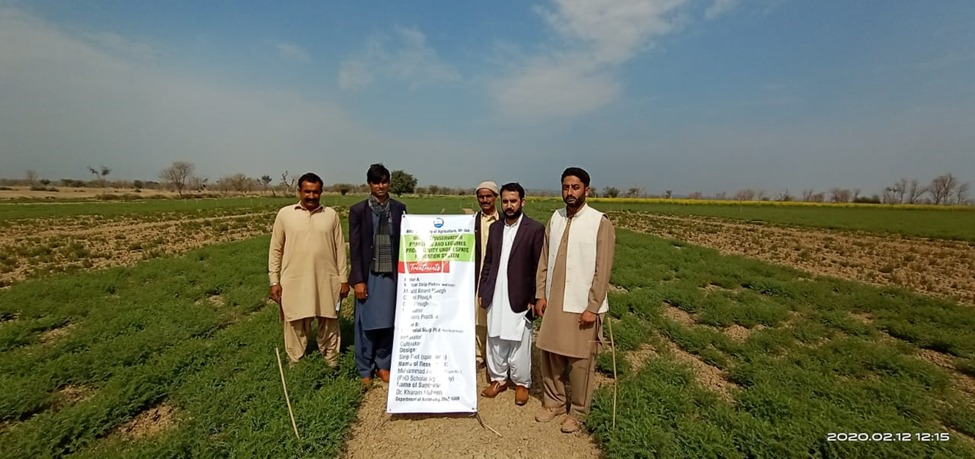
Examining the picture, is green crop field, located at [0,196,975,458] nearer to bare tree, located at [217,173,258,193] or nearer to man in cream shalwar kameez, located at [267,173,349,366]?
man in cream shalwar kameez, located at [267,173,349,366]

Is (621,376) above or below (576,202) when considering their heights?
below

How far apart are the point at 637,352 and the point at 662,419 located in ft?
5.84

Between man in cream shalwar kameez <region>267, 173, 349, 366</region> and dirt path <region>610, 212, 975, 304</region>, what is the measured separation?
12.3 metres

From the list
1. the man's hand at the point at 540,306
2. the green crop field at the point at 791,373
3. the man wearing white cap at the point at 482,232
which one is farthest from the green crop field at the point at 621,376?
the man wearing white cap at the point at 482,232

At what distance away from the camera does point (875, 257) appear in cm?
1327

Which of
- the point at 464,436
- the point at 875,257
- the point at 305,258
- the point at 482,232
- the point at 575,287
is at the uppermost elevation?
the point at 482,232

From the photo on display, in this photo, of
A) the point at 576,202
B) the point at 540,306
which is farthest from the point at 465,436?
the point at 576,202

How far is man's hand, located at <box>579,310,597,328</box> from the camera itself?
2.99 metres

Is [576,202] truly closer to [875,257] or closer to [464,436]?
[464,436]

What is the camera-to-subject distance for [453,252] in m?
3.38

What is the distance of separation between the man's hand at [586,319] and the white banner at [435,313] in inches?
38.4

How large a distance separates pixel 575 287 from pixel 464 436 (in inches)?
62.1

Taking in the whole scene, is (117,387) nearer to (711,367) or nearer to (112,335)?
(112,335)

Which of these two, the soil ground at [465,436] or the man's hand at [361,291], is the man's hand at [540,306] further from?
the man's hand at [361,291]
